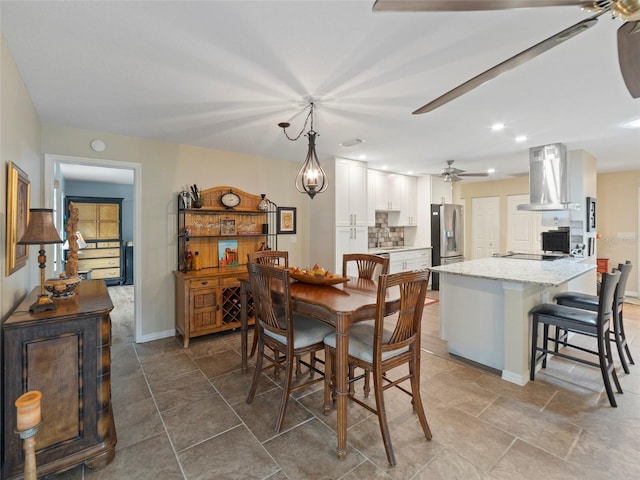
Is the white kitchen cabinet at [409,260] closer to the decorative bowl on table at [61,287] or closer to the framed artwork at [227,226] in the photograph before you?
the framed artwork at [227,226]

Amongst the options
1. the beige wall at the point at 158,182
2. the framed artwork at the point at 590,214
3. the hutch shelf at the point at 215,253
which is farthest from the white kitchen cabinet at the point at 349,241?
the framed artwork at the point at 590,214

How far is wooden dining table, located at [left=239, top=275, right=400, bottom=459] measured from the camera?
6.01ft

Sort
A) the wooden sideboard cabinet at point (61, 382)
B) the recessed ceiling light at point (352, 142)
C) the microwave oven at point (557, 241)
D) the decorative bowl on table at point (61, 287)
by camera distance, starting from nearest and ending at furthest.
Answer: the wooden sideboard cabinet at point (61, 382), the decorative bowl on table at point (61, 287), the recessed ceiling light at point (352, 142), the microwave oven at point (557, 241)

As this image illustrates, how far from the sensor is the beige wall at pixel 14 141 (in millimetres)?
1743

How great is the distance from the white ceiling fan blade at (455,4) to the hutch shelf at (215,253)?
3.20 meters

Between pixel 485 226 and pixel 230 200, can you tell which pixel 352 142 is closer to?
pixel 230 200

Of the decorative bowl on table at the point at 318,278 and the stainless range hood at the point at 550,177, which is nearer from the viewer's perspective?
the decorative bowl on table at the point at 318,278

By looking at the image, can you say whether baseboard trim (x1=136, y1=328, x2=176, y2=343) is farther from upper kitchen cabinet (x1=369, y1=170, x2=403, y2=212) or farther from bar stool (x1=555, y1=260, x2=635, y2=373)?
bar stool (x1=555, y1=260, x2=635, y2=373)

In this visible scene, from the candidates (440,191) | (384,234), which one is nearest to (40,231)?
(384,234)

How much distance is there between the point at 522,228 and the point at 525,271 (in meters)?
4.41

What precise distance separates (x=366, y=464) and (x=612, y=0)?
2437 millimetres

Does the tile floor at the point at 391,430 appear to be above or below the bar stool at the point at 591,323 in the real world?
below

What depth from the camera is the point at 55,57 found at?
1959mm

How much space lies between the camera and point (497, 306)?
287cm
